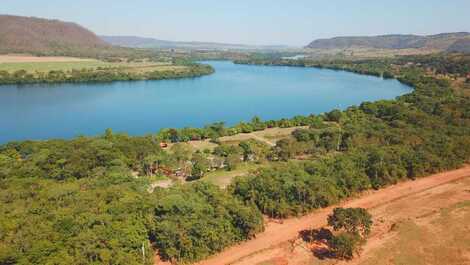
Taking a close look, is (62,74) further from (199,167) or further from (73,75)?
(199,167)

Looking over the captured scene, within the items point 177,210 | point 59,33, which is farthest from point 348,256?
point 59,33

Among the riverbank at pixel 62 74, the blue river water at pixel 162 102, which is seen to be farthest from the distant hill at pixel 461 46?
the riverbank at pixel 62 74

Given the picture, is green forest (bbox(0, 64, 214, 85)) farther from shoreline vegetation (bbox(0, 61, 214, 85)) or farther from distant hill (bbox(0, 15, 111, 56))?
distant hill (bbox(0, 15, 111, 56))

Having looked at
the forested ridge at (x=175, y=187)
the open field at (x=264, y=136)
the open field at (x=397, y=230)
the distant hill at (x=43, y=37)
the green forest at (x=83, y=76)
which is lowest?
the open field at (x=397, y=230)

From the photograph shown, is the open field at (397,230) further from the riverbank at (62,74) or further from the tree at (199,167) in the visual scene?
the riverbank at (62,74)

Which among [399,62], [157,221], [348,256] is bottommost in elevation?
[348,256]

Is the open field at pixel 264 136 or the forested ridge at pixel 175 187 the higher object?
the forested ridge at pixel 175 187

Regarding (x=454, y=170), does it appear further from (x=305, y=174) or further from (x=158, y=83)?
(x=158, y=83)
